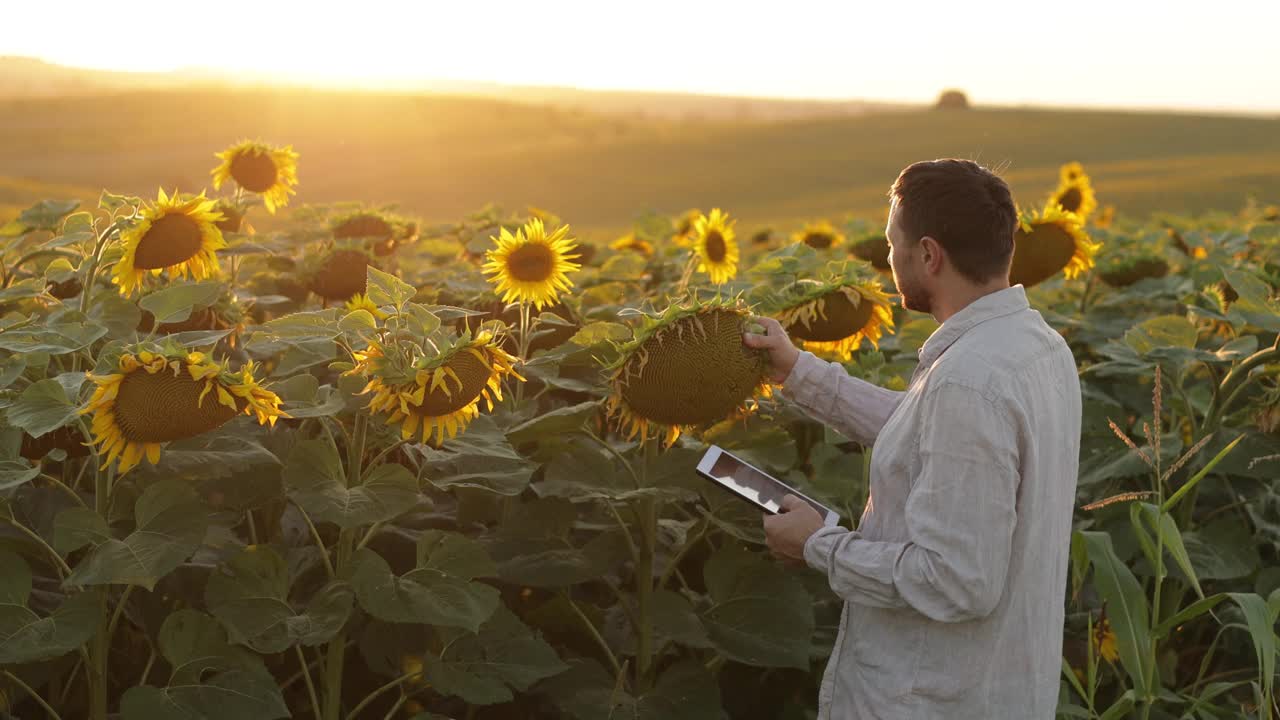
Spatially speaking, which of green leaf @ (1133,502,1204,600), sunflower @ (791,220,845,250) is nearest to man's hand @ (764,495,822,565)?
green leaf @ (1133,502,1204,600)

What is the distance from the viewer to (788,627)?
2.82 meters

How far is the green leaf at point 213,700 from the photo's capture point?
2.39m

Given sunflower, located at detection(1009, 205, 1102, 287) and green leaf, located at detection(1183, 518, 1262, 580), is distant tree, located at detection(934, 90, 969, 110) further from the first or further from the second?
green leaf, located at detection(1183, 518, 1262, 580)

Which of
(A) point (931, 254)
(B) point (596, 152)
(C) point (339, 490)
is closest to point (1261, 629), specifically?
(A) point (931, 254)

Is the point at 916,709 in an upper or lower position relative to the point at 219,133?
upper

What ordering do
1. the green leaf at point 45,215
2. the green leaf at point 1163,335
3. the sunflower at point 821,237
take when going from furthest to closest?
the sunflower at point 821,237 < the green leaf at point 1163,335 < the green leaf at point 45,215

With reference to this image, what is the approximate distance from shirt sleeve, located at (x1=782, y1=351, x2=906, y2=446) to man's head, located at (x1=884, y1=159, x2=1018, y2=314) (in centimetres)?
36

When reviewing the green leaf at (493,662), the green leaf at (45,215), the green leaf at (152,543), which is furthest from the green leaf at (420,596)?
the green leaf at (45,215)

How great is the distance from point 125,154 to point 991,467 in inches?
1950

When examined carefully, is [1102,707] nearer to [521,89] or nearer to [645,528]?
[645,528]

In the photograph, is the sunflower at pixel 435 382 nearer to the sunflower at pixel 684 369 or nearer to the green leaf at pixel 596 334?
the sunflower at pixel 684 369

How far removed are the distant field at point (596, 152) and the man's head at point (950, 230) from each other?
82.7 feet

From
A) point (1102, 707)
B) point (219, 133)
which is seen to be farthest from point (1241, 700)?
point (219, 133)

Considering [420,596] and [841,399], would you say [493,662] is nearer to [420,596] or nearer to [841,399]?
[420,596]
